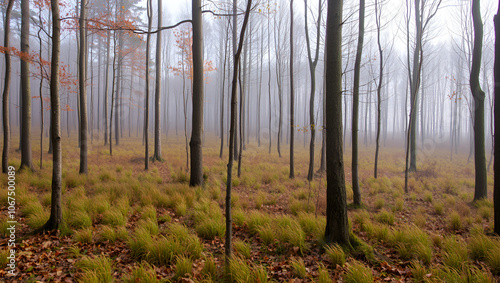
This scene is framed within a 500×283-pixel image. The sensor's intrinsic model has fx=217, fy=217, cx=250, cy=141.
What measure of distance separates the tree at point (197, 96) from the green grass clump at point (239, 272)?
414 centimetres

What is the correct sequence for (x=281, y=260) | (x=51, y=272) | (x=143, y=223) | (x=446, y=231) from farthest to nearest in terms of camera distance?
(x=446, y=231) → (x=143, y=223) → (x=281, y=260) → (x=51, y=272)

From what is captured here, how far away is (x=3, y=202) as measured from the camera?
4.64m

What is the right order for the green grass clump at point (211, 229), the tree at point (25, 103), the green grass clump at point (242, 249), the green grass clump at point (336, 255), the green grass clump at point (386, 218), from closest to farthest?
the green grass clump at point (336, 255) → the green grass clump at point (242, 249) → the green grass clump at point (211, 229) → the green grass clump at point (386, 218) → the tree at point (25, 103)

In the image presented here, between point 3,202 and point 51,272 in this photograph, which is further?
point 3,202

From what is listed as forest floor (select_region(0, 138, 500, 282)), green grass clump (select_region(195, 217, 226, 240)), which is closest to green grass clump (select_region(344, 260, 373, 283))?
forest floor (select_region(0, 138, 500, 282))

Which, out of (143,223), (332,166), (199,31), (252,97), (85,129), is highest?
(252,97)

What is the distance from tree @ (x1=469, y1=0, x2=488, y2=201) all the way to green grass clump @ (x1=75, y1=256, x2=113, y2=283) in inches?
342

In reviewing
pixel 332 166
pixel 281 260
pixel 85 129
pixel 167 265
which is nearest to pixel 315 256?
pixel 281 260

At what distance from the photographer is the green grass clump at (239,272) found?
2424 millimetres

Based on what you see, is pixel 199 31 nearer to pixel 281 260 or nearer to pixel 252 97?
pixel 281 260

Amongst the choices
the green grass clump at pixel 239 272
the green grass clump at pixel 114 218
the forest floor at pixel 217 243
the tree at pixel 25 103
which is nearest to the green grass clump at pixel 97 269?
the forest floor at pixel 217 243

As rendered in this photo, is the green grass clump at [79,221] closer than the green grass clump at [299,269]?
No

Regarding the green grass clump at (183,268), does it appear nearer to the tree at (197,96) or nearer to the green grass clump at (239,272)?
the green grass clump at (239,272)

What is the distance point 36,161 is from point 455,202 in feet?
48.2
